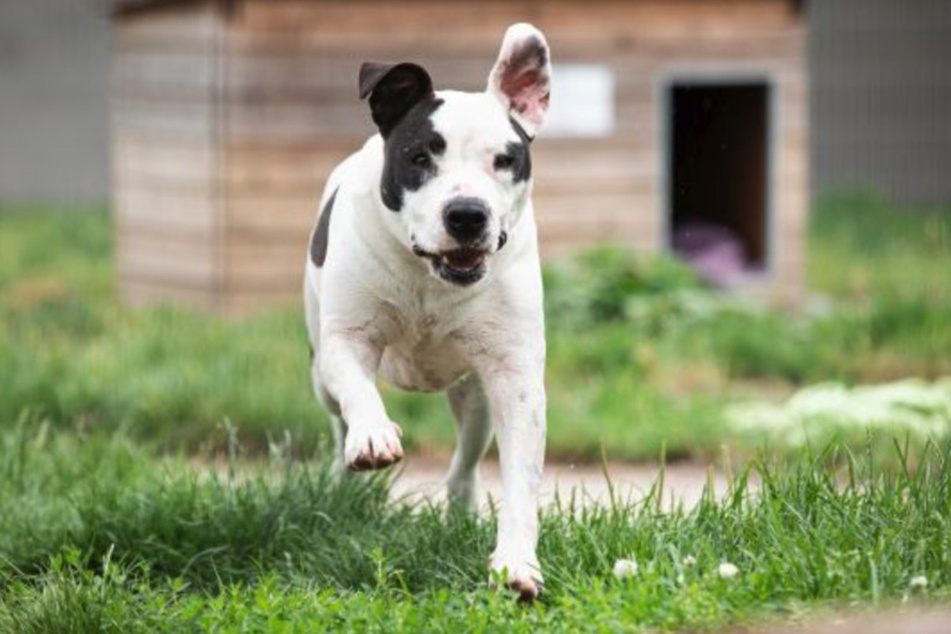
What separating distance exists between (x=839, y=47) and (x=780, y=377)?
30.7 ft

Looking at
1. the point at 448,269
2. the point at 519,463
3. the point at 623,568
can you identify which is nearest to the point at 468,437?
the point at 519,463

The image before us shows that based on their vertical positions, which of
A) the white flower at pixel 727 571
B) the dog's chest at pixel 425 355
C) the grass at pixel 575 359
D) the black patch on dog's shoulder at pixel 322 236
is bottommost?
the grass at pixel 575 359

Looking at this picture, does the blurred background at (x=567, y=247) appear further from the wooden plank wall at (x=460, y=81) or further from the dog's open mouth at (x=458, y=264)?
the dog's open mouth at (x=458, y=264)

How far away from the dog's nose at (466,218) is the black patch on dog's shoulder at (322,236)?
0.88 meters

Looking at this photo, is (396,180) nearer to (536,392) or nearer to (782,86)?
(536,392)

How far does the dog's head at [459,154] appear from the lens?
17.4 feet

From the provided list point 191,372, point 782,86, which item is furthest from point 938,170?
point 191,372

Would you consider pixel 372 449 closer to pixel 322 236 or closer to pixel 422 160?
pixel 422 160

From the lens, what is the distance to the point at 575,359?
10.4m

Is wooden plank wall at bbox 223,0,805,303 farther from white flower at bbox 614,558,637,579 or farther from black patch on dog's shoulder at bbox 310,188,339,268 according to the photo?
white flower at bbox 614,558,637,579

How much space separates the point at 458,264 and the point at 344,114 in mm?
7117

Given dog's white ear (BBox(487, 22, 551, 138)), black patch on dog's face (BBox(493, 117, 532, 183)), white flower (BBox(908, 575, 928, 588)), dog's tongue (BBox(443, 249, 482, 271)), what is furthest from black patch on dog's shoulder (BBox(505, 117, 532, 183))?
white flower (BBox(908, 575, 928, 588))

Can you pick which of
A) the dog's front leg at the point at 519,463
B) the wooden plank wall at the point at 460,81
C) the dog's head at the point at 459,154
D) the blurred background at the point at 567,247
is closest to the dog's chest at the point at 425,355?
the dog's front leg at the point at 519,463

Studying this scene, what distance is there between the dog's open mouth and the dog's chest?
0.29m
